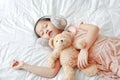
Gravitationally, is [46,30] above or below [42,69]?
above

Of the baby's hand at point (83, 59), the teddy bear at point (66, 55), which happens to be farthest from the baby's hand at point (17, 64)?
the baby's hand at point (83, 59)

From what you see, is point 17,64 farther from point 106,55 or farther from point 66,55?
point 106,55

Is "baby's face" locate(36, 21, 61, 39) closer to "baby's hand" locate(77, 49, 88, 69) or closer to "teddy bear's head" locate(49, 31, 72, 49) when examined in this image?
"teddy bear's head" locate(49, 31, 72, 49)

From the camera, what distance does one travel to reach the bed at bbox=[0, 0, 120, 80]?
51.9 inches

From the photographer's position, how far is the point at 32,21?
164 cm

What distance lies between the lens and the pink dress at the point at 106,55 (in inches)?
46.7

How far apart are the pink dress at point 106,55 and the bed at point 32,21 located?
7 centimetres

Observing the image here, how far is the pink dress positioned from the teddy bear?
0.17 ft

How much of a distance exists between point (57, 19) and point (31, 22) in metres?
0.29

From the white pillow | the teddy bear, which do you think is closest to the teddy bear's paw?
the teddy bear

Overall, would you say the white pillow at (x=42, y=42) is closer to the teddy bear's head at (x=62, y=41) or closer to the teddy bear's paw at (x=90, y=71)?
the teddy bear's head at (x=62, y=41)

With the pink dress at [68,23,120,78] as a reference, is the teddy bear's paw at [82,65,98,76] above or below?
below

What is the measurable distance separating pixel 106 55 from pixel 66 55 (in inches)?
7.8

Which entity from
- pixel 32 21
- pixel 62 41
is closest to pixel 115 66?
pixel 62 41
